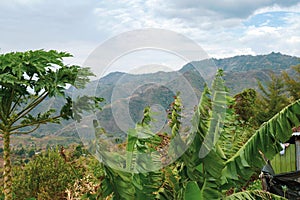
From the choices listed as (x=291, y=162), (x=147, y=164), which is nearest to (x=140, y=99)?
(x=147, y=164)

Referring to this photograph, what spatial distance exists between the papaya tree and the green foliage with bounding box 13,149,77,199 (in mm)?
1719

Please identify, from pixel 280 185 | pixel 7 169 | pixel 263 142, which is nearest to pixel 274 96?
pixel 280 185

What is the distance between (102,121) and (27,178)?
3831 millimetres

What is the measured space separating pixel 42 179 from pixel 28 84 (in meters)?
2.69

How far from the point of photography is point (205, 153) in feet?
13.1

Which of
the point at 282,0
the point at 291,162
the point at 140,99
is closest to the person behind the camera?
the point at 140,99

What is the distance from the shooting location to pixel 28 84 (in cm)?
486

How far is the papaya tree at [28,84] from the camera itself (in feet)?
15.6

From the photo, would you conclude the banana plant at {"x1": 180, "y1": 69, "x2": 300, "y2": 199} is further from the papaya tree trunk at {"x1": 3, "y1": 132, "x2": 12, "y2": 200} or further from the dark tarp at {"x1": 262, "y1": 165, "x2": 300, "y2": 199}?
the papaya tree trunk at {"x1": 3, "y1": 132, "x2": 12, "y2": 200}

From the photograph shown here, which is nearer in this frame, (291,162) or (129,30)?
(129,30)

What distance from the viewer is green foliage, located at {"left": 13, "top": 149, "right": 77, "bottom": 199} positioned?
6.93 meters

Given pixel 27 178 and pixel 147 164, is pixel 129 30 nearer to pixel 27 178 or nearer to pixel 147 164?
pixel 147 164

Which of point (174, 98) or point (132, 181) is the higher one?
point (174, 98)

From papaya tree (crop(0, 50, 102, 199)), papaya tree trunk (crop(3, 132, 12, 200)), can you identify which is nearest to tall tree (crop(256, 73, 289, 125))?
papaya tree (crop(0, 50, 102, 199))
